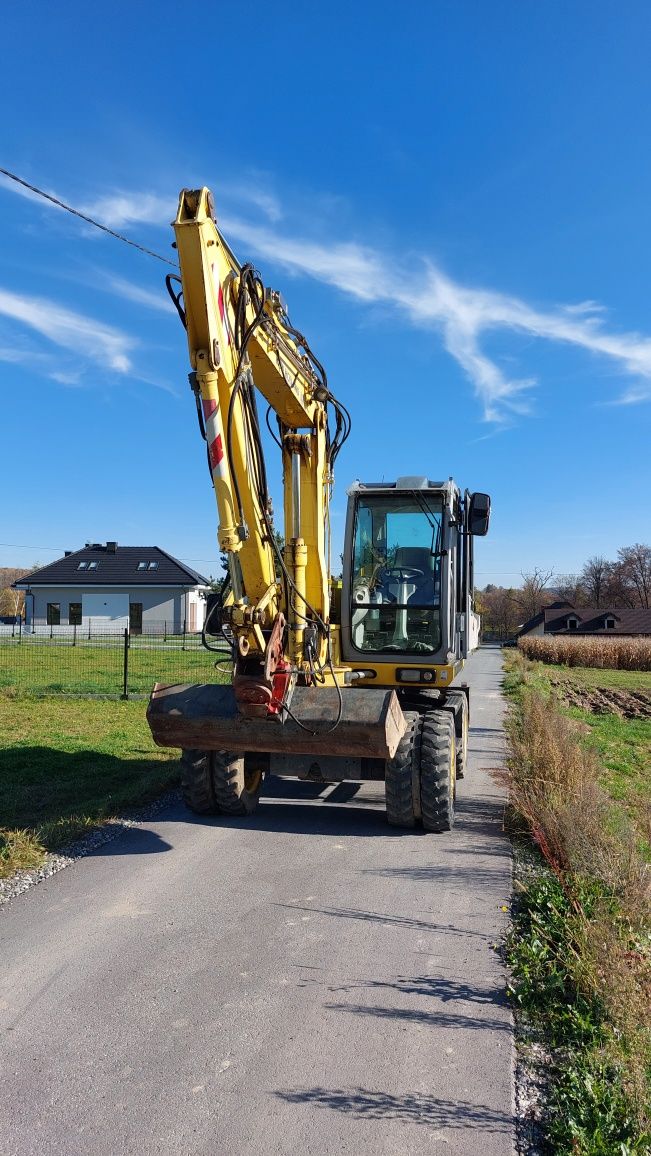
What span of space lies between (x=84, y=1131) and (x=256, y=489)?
456 cm

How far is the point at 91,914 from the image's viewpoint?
5.36 meters

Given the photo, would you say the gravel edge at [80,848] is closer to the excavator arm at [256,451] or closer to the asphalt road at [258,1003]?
the asphalt road at [258,1003]

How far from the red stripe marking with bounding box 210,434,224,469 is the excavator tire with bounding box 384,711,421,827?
2988 mm

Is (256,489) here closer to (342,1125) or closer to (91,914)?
(91,914)

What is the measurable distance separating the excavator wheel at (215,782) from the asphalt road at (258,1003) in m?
0.69

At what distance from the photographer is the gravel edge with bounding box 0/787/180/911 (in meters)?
5.90

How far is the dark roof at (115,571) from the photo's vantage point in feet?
170

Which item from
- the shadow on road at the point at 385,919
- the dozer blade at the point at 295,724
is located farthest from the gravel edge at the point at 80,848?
the shadow on road at the point at 385,919

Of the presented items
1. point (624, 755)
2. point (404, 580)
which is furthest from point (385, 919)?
point (624, 755)

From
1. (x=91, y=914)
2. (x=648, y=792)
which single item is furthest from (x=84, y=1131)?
(x=648, y=792)

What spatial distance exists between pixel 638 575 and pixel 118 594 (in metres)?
74.5

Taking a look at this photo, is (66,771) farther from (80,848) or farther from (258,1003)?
(258,1003)

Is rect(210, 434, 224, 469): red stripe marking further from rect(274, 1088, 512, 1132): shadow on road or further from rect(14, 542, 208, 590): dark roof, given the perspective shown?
rect(14, 542, 208, 590): dark roof

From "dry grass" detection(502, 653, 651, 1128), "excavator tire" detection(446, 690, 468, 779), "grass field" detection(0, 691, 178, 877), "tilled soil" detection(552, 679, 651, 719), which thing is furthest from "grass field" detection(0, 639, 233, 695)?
"tilled soil" detection(552, 679, 651, 719)
